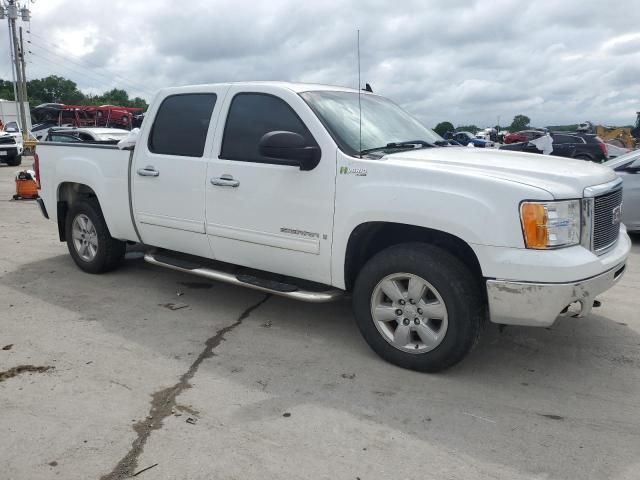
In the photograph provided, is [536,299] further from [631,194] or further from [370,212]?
[631,194]

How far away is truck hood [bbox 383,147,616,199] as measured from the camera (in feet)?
11.2

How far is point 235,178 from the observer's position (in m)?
4.53

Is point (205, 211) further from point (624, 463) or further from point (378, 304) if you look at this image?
point (624, 463)

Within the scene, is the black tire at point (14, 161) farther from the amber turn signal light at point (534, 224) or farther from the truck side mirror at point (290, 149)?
the amber turn signal light at point (534, 224)

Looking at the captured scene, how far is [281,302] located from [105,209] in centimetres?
202

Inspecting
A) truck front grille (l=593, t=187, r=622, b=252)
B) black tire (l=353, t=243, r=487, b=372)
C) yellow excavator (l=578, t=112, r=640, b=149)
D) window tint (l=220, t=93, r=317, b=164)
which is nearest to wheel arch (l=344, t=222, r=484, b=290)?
black tire (l=353, t=243, r=487, b=372)

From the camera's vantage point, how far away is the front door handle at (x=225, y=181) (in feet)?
14.8

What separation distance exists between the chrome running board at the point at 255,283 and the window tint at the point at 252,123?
3.06ft

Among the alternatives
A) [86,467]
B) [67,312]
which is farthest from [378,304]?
[67,312]

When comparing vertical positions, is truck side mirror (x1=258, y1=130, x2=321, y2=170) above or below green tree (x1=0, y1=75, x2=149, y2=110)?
below

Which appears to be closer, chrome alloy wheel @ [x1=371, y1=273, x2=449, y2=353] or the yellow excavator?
chrome alloy wheel @ [x1=371, y1=273, x2=449, y2=353]

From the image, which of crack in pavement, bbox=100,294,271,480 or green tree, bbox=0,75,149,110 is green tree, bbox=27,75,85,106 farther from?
crack in pavement, bbox=100,294,271,480

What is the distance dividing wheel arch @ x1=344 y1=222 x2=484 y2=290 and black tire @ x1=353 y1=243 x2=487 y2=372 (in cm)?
11

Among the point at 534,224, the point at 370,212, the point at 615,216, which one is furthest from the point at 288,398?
the point at 615,216
